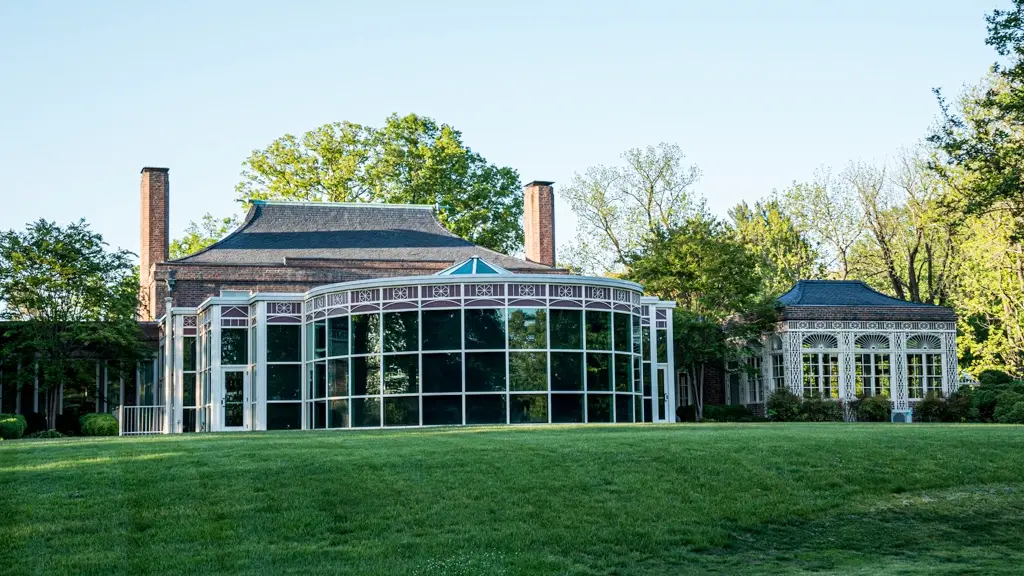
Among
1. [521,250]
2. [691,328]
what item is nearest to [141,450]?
[691,328]

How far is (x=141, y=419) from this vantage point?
40.4m

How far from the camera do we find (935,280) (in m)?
55.2

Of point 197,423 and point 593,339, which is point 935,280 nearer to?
point 593,339

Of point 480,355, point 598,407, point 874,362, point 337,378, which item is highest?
point 480,355

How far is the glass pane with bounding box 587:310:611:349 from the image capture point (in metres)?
29.8

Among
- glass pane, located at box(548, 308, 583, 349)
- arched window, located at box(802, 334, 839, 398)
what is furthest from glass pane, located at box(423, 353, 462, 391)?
arched window, located at box(802, 334, 839, 398)

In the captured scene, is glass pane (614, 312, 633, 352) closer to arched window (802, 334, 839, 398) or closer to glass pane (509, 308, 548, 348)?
glass pane (509, 308, 548, 348)

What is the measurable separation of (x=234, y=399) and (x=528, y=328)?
958 cm

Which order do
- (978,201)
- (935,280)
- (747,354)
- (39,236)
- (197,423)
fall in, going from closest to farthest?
(978,201) < (197,423) < (39,236) < (747,354) < (935,280)

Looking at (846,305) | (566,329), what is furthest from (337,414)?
(846,305)

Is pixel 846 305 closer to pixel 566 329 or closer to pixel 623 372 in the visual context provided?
pixel 623 372

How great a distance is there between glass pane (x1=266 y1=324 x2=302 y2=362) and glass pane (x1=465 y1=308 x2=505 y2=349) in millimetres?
6282

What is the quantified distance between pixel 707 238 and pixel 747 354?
14.7 ft

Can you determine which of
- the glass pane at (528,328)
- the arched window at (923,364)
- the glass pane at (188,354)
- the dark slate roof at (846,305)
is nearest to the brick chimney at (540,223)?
the dark slate roof at (846,305)
